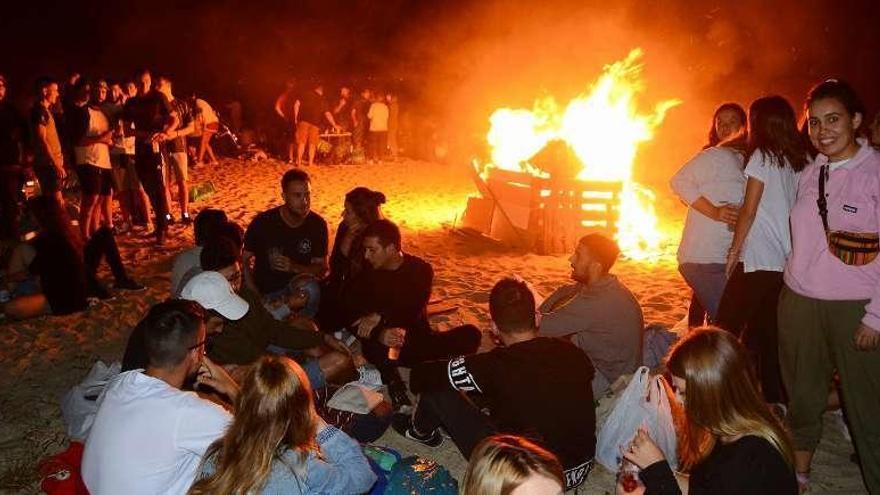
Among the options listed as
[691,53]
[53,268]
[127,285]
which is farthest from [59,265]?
[691,53]

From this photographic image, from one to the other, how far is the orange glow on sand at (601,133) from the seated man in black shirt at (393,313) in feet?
18.4

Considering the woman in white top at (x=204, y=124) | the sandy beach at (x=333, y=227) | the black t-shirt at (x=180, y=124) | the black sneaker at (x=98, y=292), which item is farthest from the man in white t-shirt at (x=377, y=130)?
the black sneaker at (x=98, y=292)

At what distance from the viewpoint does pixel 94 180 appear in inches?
353

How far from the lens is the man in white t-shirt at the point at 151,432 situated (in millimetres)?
2809

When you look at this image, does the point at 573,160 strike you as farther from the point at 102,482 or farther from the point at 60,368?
the point at 102,482

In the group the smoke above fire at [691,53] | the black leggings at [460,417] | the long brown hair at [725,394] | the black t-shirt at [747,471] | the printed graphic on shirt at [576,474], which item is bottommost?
the printed graphic on shirt at [576,474]

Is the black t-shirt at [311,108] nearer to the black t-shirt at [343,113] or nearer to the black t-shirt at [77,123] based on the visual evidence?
the black t-shirt at [343,113]

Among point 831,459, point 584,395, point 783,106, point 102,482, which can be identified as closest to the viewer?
point 102,482

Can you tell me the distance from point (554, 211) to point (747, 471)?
A: 7.43 meters

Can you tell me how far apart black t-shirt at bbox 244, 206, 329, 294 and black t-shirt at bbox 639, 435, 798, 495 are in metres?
4.61

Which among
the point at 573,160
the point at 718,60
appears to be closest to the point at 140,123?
the point at 573,160

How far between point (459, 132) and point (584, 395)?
1661cm

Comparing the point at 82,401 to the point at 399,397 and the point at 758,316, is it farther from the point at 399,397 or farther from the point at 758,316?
the point at 758,316

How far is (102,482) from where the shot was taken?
9.23 feet
